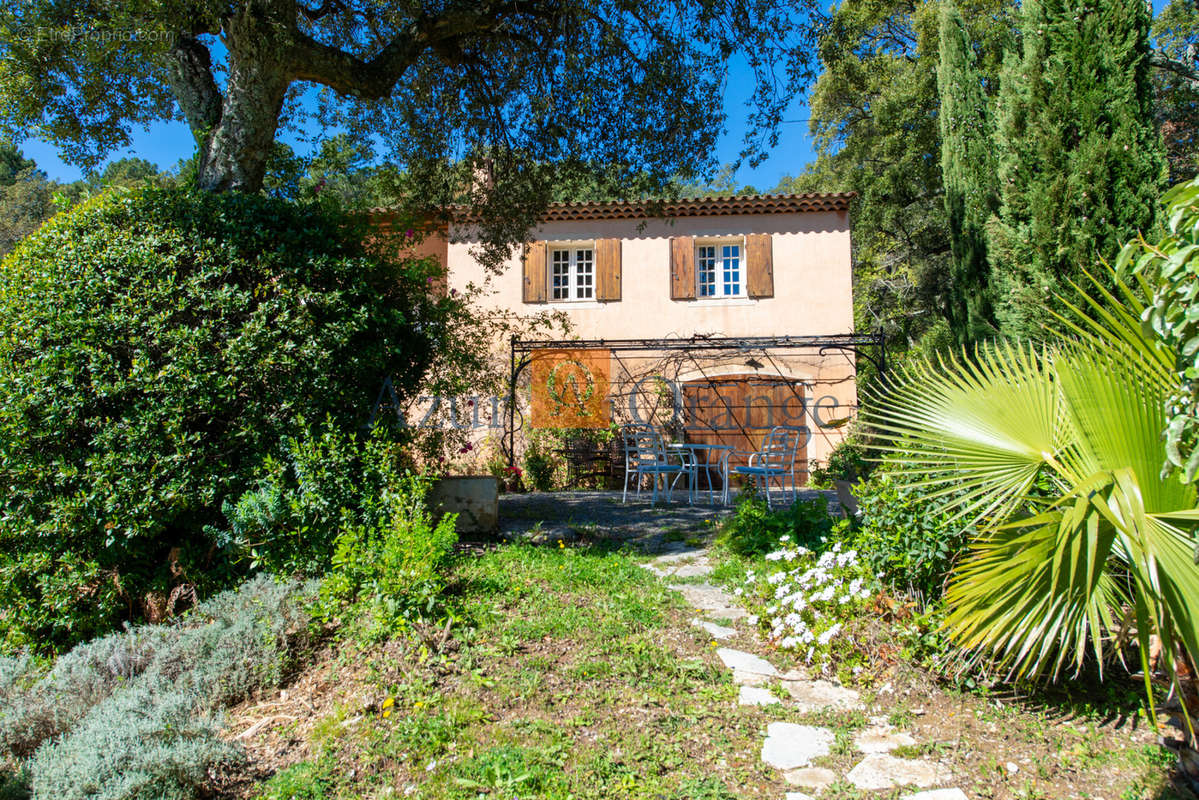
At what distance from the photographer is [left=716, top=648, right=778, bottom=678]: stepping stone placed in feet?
10.6

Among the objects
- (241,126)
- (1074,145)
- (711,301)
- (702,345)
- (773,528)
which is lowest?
(773,528)

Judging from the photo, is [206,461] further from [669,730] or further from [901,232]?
[901,232]

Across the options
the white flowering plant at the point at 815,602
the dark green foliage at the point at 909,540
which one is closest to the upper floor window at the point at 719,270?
the white flowering plant at the point at 815,602

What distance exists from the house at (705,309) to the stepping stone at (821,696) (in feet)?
28.3

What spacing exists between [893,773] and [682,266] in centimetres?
1020

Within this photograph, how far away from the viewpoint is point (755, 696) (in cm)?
300

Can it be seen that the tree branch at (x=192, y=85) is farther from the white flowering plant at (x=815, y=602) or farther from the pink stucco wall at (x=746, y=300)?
the pink stucco wall at (x=746, y=300)

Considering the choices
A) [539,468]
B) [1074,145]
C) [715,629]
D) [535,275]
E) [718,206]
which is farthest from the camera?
[535,275]

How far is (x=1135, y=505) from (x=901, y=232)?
1602cm

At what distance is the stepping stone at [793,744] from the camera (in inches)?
99.0

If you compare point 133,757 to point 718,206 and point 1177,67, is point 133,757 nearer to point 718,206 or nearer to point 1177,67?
point 718,206

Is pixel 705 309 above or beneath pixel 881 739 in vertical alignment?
above

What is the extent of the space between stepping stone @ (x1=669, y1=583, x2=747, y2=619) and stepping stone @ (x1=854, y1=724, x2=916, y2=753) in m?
1.27

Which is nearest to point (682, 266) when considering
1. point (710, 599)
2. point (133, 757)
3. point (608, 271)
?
point (608, 271)
